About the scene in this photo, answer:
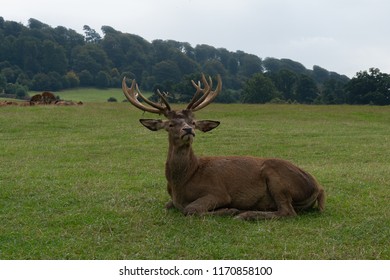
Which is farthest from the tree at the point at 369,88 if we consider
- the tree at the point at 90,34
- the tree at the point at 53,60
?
the tree at the point at 90,34

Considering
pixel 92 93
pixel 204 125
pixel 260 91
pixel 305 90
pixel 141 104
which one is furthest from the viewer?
pixel 92 93

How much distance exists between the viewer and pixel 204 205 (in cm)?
850

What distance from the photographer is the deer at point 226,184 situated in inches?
339

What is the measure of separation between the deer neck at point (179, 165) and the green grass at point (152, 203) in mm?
535

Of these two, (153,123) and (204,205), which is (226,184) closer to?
(204,205)

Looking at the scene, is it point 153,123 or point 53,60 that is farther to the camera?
point 53,60

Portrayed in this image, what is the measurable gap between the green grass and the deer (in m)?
0.30

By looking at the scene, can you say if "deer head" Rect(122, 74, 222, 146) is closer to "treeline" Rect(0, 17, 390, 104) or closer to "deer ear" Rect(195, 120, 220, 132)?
"deer ear" Rect(195, 120, 220, 132)

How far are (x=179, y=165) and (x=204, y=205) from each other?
772mm

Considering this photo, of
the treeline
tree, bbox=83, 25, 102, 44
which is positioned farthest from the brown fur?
tree, bbox=83, 25, 102, 44

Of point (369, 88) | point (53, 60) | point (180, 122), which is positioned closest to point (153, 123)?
point (180, 122)

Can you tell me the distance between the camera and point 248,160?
365 inches

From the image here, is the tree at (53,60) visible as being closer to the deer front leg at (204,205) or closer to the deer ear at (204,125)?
the deer ear at (204,125)

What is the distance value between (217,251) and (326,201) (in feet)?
12.4
